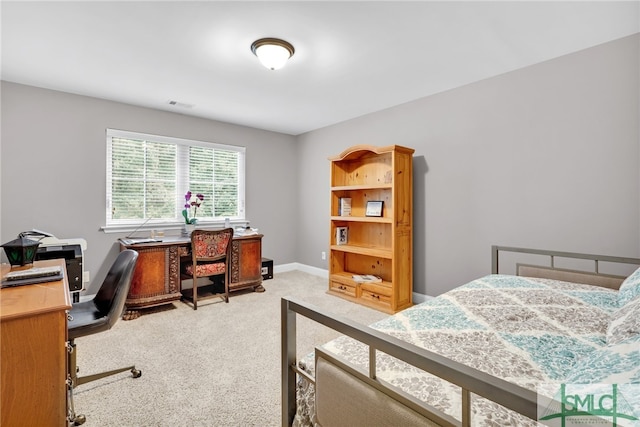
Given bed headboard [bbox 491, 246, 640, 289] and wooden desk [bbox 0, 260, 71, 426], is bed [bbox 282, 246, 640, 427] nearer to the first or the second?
bed headboard [bbox 491, 246, 640, 289]

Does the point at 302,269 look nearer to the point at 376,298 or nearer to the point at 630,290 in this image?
the point at 376,298

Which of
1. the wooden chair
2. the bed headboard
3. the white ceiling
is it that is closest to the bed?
the bed headboard

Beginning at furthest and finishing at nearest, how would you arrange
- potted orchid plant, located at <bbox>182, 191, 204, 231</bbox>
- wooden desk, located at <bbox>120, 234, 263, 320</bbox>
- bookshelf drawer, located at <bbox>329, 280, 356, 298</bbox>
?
potted orchid plant, located at <bbox>182, 191, 204, 231</bbox>
bookshelf drawer, located at <bbox>329, 280, 356, 298</bbox>
wooden desk, located at <bbox>120, 234, 263, 320</bbox>

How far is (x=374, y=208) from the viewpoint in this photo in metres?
3.83

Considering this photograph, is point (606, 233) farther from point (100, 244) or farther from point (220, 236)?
point (100, 244)

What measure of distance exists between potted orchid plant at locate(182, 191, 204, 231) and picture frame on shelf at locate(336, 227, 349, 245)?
73.5 inches

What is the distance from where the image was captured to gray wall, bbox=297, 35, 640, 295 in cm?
237

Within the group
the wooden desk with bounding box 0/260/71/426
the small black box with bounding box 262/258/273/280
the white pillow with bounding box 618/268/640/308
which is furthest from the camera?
the small black box with bounding box 262/258/273/280

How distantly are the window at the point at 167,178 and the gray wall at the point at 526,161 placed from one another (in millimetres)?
2302

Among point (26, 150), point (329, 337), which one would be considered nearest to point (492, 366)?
point (329, 337)

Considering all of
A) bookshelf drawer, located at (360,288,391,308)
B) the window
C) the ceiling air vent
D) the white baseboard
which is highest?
the ceiling air vent

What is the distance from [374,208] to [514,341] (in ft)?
8.53

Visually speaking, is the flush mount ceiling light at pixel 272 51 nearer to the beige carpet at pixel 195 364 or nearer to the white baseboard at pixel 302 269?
the beige carpet at pixel 195 364

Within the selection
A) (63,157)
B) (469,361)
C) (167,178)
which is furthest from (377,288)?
(63,157)
